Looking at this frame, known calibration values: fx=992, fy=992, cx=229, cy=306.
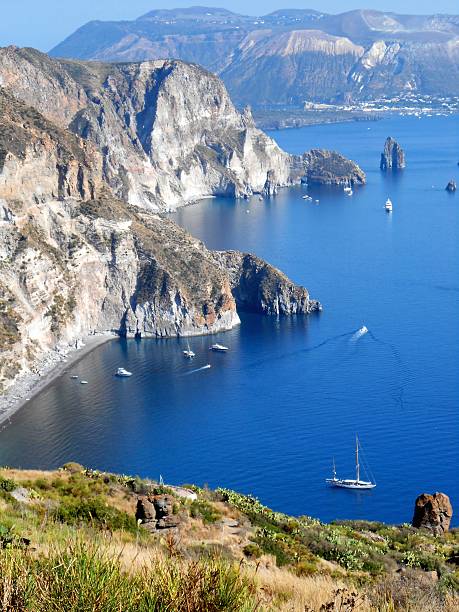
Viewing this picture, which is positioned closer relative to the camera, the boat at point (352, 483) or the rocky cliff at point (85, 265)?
the boat at point (352, 483)

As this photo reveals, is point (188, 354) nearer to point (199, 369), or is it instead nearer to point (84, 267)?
point (199, 369)

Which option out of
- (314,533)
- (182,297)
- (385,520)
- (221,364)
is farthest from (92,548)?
(182,297)

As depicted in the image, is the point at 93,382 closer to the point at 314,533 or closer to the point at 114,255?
the point at 114,255

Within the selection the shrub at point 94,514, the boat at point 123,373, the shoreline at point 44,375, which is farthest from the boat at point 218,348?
the shrub at point 94,514

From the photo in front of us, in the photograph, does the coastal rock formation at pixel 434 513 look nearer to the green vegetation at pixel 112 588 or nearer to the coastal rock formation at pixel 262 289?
the green vegetation at pixel 112 588

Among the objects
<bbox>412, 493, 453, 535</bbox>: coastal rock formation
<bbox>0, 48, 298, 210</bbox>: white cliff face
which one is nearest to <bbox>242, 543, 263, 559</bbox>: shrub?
<bbox>412, 493, 453, 535</bbox>: coastal rock formation

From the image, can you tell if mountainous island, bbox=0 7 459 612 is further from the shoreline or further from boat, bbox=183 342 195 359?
boat, bbox=183 342 195 359
